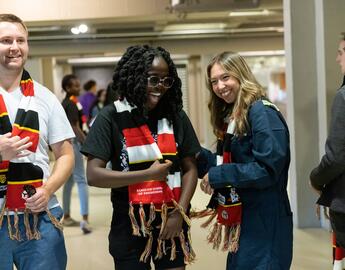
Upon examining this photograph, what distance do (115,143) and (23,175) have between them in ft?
1.23

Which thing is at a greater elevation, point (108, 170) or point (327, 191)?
point (108, 170)

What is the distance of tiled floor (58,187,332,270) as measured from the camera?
Result: 154 inches

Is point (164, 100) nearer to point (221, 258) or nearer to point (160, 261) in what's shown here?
point (160, 261)

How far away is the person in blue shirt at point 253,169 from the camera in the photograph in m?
2.04

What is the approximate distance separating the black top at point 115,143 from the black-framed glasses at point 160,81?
0.16m

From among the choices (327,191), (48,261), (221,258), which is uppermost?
(327,191)

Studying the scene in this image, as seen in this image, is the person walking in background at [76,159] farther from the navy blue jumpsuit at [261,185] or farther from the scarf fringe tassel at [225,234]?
the navy blue jumpsuit at [261,185]

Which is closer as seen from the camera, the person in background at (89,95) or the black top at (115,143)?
the black top at (115,143)

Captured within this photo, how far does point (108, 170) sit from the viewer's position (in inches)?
78.2

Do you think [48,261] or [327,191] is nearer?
[48,261]

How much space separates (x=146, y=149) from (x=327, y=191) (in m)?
0.86

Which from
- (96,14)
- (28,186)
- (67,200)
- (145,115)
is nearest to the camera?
(28,186)

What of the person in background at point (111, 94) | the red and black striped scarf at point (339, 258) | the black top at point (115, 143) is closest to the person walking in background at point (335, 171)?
the red and black striped scarf at point (339, 258)

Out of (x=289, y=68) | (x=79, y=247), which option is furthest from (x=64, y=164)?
(x=289, y=68)
